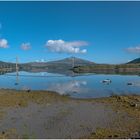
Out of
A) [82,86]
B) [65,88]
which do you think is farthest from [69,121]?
[82,86]

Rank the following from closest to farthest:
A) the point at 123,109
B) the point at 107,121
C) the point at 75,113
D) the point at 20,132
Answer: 1. the point at 20,132
2. the point at 107,121
3. the point at 75,113
4. the point at 123,109

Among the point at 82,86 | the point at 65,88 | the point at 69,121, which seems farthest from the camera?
the point at 82,86

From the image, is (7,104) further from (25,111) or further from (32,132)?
(32,132)

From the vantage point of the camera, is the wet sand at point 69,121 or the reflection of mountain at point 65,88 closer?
the wet sand at point 69,121

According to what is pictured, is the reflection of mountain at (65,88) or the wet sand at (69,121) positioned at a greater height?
the wet sand at (69,121)

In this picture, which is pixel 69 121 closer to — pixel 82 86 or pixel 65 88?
pixel 65 88

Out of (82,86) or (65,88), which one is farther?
(82,86)

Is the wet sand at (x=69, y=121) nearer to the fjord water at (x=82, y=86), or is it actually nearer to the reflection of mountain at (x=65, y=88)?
the fjord water at (x=82, y=86)

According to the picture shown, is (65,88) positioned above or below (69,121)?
below

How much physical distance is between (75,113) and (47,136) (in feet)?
22.6

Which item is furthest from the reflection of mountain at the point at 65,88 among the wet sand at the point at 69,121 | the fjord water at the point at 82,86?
Answer: the wet sand at the point at 69,121

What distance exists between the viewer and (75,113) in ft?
70.9

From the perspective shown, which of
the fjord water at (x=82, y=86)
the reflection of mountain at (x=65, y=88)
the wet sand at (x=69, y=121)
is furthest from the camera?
the reflection of mountain at (x=65, y=88)

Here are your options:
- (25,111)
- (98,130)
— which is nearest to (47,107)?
(25,111)
